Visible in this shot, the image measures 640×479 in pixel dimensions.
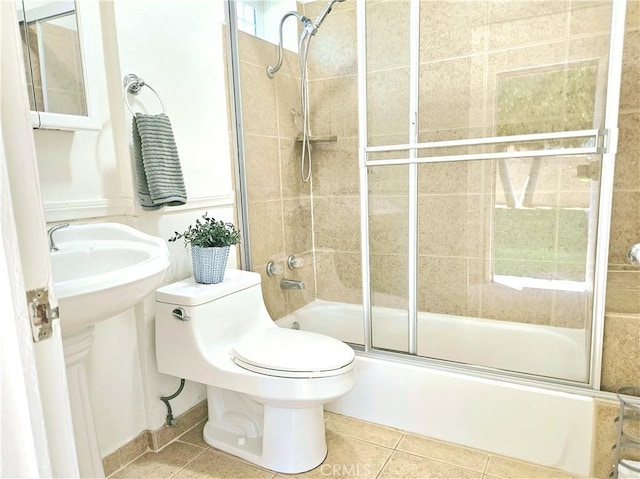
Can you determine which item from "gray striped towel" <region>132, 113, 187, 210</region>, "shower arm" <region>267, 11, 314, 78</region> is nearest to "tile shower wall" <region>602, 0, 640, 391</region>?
"shower arm" <region>267, 11, 314, 78</region>

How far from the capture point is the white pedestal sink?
3.31 feet

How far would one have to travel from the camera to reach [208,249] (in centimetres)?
176

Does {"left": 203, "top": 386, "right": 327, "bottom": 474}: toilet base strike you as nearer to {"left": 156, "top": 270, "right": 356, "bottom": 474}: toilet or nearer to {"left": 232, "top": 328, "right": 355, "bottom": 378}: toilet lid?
{"left": 156, "top": 270, "right": 356, "bottom": 474}: toilet

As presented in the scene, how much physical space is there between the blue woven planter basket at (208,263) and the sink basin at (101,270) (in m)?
0.29

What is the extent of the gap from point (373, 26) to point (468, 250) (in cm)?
125

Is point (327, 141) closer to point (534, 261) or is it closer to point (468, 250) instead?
point (468, 250)

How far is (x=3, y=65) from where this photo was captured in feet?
1.44

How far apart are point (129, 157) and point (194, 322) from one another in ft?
2.17

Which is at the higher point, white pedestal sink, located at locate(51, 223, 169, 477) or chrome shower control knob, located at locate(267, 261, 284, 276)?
white pedestal sink, located at locate(51, 223, 169, 477)

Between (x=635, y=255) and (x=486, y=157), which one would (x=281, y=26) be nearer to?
(x=486, y=157)

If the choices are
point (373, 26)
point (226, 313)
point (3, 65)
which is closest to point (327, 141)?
point (373, 26)

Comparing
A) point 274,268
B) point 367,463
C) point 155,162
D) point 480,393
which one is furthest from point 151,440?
point 480,393

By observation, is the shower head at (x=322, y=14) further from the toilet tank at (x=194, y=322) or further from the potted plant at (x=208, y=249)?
the toilet tank at (x=194, y=322)

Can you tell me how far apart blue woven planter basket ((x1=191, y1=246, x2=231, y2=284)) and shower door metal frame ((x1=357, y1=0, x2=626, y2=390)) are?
761mm
